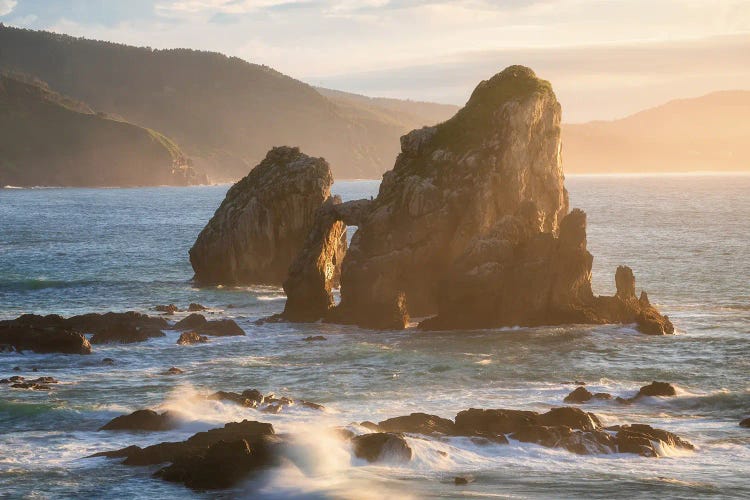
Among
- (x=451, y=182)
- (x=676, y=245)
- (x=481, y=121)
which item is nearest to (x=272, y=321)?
(x=451, y=182)

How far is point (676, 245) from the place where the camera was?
118 meters

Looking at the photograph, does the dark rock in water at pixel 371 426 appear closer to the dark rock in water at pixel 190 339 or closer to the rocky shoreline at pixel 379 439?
the rocky shoreline at pixel 379 439

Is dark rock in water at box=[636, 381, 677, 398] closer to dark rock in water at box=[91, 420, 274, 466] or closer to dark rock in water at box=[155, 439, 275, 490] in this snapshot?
dark rock in water at box=[91, 420, 274, 466]

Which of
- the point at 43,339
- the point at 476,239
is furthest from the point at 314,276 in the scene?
the point at 43,339

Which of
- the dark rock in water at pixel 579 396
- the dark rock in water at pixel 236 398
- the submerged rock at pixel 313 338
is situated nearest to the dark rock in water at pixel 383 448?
the dark rock in water at pixel 236 398

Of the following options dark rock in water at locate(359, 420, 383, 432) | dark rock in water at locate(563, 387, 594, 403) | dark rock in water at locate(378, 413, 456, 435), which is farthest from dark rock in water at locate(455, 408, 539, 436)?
dark rock in water at locate(563, 387, 594, 403)

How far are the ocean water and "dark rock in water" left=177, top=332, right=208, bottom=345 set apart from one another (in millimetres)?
727

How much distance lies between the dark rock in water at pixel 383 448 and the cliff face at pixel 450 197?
89.9 ft

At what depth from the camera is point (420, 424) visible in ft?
128

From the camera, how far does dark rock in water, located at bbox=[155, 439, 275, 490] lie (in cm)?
3319

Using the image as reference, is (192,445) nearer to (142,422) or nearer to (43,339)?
(142,422)

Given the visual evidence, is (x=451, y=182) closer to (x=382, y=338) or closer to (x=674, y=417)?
(x=382, y=338)

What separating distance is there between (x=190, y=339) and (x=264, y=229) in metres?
26.0

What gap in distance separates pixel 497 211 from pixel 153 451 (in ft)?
120
